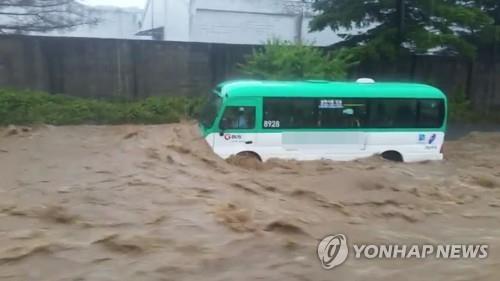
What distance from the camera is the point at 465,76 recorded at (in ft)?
69.1

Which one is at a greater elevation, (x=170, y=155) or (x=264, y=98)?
(x=264, y=98)

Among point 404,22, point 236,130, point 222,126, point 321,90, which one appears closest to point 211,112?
point 222,126

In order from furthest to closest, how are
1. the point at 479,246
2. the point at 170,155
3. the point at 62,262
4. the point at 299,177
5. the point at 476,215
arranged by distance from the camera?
the point at 170,155, the point at 299,177, the point at 476,215, the point at 479,246, the point at 62,262

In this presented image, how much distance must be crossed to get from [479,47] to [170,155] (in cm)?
1339

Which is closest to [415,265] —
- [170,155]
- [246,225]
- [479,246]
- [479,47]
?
[479,246]

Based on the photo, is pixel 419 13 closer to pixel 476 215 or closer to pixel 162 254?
pixel 476 215

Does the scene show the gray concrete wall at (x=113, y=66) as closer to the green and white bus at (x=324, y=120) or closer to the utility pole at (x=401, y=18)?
the utility pole at (x=401, y=18)

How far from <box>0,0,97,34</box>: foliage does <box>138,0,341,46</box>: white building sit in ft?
26.6

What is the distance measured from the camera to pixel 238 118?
11953 millimetres

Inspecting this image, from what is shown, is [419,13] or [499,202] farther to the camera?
[419,13]

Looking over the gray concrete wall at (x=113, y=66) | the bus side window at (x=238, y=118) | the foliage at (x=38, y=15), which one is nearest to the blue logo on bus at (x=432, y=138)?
the bus side window at (x=238, y=118)

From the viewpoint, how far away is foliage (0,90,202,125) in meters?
15.1

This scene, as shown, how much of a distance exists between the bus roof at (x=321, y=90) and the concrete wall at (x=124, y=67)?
4.88m

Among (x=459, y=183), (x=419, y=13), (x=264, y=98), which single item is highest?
(x=419, y=13)
